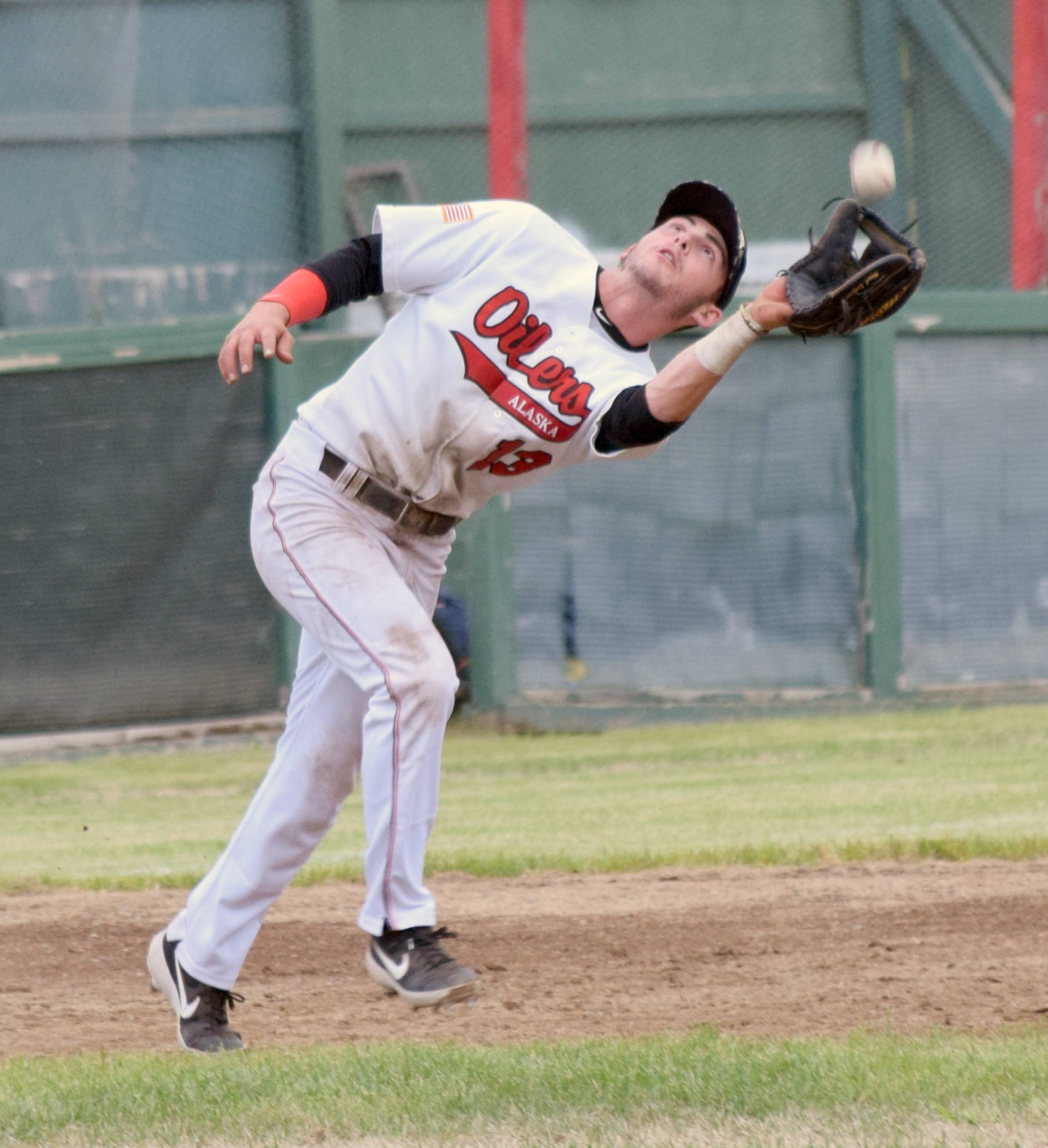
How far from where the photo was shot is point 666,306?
3561mm

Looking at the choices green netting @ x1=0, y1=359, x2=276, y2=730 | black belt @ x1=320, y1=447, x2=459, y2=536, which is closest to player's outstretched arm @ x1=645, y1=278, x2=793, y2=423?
black belt @ x1=320, y1=447, x2=459, y2=536

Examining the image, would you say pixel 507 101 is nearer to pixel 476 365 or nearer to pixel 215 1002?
pixel 476 365

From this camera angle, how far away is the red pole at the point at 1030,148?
9.97 metres

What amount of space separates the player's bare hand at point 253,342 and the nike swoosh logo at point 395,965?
1.23 meters

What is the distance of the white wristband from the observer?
305cm

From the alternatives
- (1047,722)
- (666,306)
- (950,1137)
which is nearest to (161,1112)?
(950,1137)

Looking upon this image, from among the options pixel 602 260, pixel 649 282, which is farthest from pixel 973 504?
pixel 649 282

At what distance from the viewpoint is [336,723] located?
3523mm

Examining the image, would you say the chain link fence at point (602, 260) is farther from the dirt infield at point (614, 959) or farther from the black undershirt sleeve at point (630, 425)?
the black undershirt sleeve at point (630, 425)

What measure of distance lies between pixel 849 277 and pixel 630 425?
489 mm

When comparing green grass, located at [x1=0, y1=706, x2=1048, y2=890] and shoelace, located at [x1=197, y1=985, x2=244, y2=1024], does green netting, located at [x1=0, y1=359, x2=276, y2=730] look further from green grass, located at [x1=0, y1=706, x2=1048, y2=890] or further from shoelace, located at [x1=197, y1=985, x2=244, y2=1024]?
shoelace, located at [x1=197, y1=985, x2=244, y2=1024]

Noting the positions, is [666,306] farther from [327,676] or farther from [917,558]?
[917,558]

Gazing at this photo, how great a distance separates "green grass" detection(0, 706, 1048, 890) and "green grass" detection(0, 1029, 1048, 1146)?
2.38 meters

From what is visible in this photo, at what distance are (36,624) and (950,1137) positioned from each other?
7.01m
